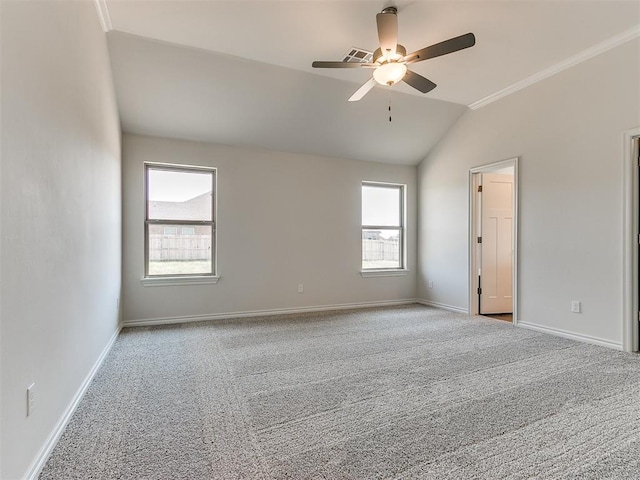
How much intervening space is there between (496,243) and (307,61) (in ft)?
11.9

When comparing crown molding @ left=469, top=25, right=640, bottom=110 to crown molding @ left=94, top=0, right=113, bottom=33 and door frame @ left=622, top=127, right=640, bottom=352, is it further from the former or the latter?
crown molding @ left=94, top=0, right=113, bottom=33

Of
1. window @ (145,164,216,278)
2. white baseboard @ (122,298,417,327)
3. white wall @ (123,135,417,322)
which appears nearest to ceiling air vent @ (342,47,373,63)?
white wall @ (123,135,417,322)

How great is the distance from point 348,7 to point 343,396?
2.98 meters

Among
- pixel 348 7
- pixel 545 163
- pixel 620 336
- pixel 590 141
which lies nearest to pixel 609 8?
pixel 590 141

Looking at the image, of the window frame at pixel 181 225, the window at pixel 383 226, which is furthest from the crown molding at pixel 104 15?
the window at pixel 383 226

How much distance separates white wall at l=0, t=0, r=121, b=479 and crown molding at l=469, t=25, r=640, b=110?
14.4 ft

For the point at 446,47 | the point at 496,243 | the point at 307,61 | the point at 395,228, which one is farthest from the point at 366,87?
the point at 496,243

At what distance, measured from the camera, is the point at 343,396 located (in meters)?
2.23

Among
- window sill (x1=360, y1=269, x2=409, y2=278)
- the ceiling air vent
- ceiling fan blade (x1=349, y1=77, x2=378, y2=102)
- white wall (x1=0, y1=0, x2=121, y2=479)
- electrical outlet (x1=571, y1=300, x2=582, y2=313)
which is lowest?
electrical outlet (x1=571, y1=300, x2=582, y2=313)

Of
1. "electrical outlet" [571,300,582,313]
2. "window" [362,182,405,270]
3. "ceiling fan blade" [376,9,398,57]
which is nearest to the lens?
"ceiling fan blade" [376,9,398,57]

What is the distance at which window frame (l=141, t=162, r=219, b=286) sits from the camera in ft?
13.8

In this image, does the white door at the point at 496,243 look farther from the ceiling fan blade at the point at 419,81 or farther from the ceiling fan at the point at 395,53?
the ceiling fan at the point at 395,53

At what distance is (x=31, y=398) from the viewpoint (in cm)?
146

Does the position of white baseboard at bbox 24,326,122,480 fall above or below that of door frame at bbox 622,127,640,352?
below
